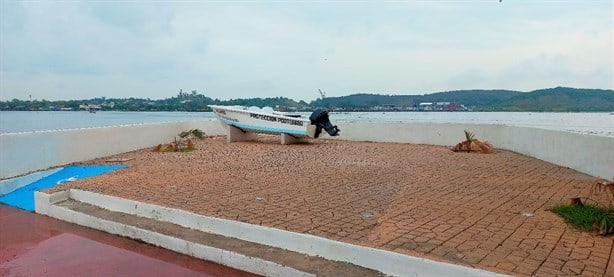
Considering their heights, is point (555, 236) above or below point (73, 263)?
above

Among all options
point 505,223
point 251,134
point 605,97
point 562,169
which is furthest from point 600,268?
point 605,97

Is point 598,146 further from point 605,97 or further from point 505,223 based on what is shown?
point 605,97

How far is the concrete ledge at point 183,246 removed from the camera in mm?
3643

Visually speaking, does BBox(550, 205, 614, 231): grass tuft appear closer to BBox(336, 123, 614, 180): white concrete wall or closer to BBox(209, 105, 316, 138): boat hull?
BBox(336, 123, 614, 180): white concrete wall

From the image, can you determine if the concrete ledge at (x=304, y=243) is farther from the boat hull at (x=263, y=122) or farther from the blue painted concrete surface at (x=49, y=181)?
the boat hull at (x=263, y=122)

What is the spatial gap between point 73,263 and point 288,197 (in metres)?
2.51

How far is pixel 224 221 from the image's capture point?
441 centimetres

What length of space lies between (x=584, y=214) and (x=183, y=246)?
399 cm

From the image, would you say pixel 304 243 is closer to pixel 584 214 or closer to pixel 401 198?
pixel 401 198

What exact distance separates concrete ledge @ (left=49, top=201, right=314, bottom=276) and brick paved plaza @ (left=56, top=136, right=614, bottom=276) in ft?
1.94

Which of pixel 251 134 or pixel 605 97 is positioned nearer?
pixel 251 134

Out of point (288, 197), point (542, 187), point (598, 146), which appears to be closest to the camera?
point (288, 197)

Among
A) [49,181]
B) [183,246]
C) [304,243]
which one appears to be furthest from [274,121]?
[304,243]

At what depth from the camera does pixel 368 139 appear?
14156mm
